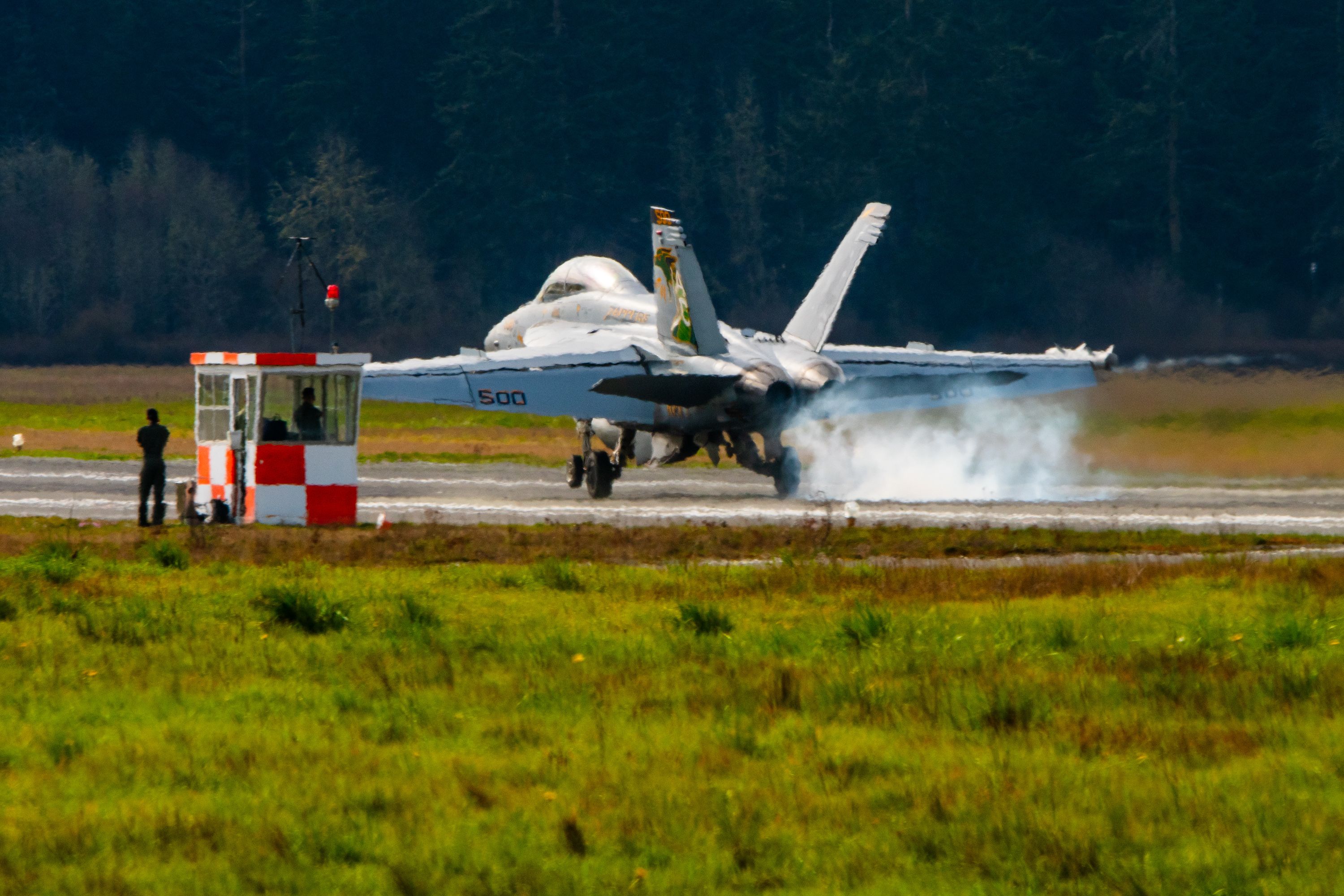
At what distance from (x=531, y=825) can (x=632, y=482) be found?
27.3m

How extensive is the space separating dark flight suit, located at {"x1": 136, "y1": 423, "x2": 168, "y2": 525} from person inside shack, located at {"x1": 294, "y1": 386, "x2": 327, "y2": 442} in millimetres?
2200

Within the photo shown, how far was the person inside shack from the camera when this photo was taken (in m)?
22.0

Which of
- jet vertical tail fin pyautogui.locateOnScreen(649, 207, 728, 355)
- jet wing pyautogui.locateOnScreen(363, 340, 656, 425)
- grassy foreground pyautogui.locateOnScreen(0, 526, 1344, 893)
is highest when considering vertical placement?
jet vertical tail fin pyautogui.locateOnScreen(649, 207, 728, 355)

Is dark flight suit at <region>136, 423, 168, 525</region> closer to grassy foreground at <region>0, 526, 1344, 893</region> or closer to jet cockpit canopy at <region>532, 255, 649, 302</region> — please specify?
grassy foreground at <region>0, 526, 1344, 893</region>

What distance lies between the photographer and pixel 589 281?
3216 cm

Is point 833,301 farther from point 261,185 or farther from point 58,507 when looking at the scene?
point 261,185

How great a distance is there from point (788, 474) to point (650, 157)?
195ft

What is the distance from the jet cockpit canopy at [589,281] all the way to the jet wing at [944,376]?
382 cm

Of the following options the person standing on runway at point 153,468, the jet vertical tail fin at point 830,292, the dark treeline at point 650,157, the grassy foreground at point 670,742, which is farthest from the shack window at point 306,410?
the dark treeline at point 650,157

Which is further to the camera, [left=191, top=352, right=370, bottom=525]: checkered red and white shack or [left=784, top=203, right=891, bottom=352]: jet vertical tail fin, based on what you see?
[left=784, top=203, right=891, bottom=352]: jet vertical tail fin

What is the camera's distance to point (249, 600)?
14.7m

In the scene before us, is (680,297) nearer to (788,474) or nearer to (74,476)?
(788,474)

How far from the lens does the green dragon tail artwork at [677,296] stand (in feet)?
90.3

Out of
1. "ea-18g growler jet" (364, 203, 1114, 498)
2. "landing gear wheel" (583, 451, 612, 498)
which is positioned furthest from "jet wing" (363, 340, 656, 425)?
"landing gear wheel" (583, 451, 612, 498)
